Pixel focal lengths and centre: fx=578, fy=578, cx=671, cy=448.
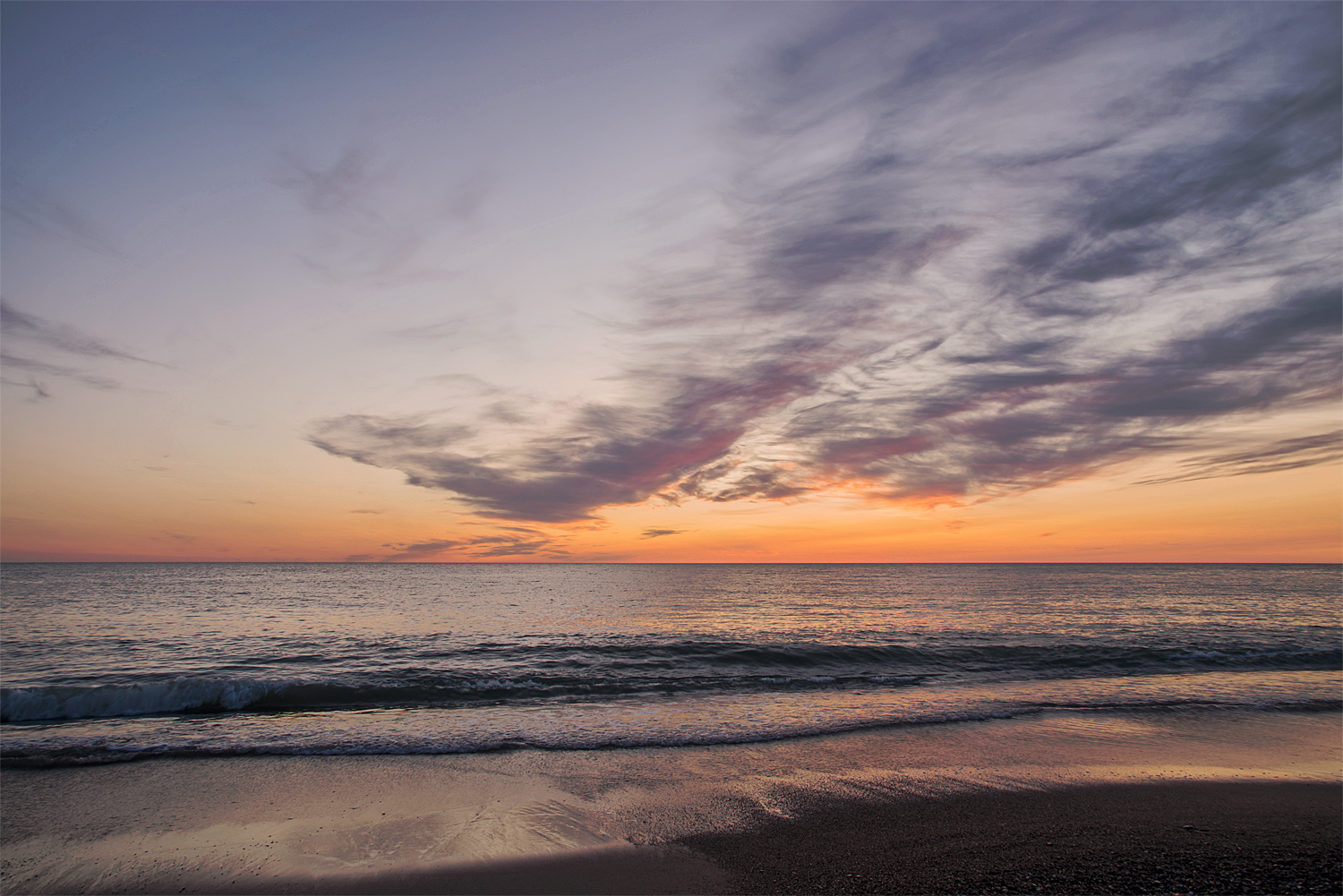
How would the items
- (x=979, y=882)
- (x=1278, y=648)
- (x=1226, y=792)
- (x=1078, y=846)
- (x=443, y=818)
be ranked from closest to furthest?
(x=979, y=882)
(x=1078, y=846)
(x=443, y=818)
(x=1226, y=792)
(x=1278, y=648)

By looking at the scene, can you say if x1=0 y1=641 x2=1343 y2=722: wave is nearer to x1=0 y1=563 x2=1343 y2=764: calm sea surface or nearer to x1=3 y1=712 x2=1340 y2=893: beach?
x1=0 y1=563 x2=1343 y2=764: calm sea surface

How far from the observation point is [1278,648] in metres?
26.4

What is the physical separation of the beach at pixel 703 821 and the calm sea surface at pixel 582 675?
5.32 ft

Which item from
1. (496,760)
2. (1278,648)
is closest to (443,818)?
(496,760)

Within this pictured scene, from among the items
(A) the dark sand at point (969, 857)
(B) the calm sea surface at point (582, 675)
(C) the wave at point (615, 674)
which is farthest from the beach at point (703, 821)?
(C) the wave at point (615, 674)

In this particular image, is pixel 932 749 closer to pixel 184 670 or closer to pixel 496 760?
pixel 496 760

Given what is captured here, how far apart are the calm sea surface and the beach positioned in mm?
1621

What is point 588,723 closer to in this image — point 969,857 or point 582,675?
point 582,675

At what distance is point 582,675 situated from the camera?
20.9 meters

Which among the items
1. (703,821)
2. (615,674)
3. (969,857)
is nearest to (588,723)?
(703,821)

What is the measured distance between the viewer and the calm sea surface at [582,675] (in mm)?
13383

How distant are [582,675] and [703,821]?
13254 millimetres

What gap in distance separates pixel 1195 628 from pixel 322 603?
67.1 meters

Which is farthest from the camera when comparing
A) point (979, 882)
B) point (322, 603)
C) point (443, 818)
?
point (322, 603)
